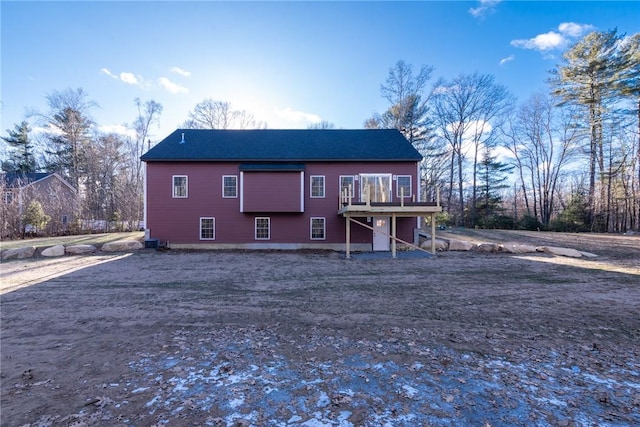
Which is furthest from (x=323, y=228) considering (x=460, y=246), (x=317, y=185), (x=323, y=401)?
(x=323, y=401)

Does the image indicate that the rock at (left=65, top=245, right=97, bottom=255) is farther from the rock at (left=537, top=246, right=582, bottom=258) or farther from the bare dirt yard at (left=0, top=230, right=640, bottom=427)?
the rock at (left=537, top=246, right=582, bottom=258)

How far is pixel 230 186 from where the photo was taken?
619 inches

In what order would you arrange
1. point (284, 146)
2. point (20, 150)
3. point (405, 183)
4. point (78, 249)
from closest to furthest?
point (78, 249) < point (405, 183) < point (284, 146) < point (20, 150)

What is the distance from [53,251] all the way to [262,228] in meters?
9.31

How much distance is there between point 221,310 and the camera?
5.77m

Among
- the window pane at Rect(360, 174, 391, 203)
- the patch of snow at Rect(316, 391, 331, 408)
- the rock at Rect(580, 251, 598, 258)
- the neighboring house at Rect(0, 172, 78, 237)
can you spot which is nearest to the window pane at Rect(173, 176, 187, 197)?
the window pane at Rect(360, 174, 391, 203)

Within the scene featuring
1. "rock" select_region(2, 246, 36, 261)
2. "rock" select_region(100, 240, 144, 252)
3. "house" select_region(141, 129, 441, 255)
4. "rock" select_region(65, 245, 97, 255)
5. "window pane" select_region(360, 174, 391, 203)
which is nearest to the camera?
"rock" select_region(2, 246, 36, 261)

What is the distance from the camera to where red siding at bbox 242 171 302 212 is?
1503 centimetres

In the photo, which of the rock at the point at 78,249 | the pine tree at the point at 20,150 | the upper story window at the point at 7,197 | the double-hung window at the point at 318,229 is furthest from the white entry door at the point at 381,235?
the pine tree at the point at 20,150

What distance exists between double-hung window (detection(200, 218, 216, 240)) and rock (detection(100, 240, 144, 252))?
3.17 m

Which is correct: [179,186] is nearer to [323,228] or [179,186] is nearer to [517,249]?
[323,228]

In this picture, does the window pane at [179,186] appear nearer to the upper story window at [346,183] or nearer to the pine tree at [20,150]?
the upper story window at [346,183]

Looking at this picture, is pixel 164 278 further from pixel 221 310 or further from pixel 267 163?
pixel 267 163

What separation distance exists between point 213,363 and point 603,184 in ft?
102
